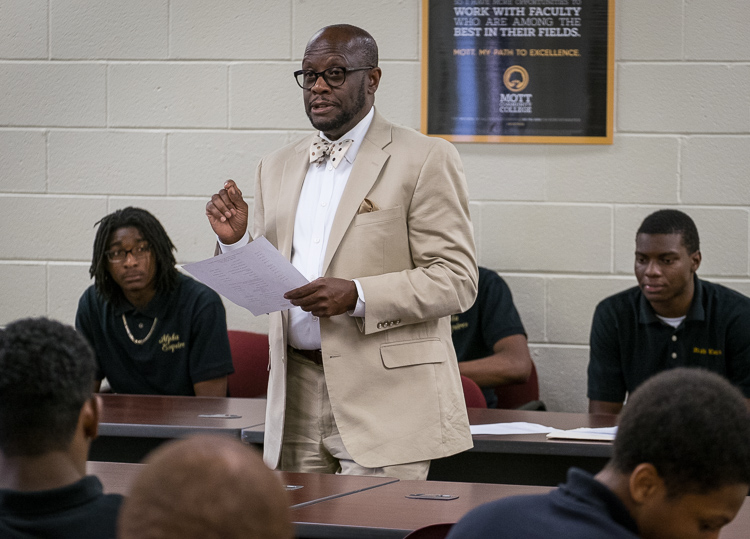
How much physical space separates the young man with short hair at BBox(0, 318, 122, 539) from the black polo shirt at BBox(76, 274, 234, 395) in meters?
2.24

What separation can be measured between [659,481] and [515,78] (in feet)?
10.2

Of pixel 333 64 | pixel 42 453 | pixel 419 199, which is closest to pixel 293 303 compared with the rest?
pixel 419 199

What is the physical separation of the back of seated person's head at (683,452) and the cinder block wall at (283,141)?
2.91m

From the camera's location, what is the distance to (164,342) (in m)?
3.41

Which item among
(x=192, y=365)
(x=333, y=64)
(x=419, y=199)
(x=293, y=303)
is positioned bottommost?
(x=192, y=365)

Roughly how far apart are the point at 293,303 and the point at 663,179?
2.35m

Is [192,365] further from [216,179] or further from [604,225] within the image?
[604,225]

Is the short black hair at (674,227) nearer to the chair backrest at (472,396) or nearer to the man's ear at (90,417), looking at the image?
the chair backrest at (472,396)

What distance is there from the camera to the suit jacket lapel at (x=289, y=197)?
84.6 inches

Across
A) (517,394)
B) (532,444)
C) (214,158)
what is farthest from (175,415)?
(214,158)

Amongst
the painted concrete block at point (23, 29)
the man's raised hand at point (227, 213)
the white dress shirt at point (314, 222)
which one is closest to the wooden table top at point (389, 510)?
the white dress shirt at point (314, 222)

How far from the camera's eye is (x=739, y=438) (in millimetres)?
946

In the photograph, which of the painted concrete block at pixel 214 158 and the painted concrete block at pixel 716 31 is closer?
the painted concrete block at pixel 716 31

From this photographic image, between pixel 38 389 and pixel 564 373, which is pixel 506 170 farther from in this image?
pixel 38 389
